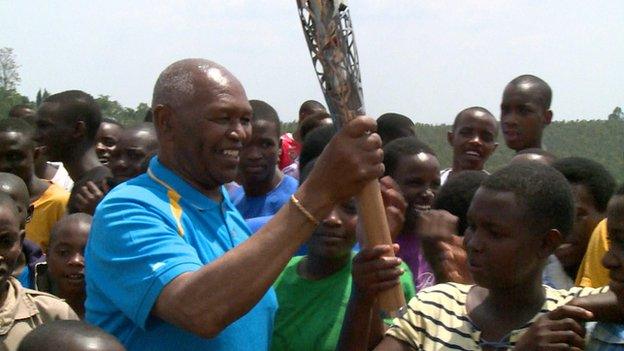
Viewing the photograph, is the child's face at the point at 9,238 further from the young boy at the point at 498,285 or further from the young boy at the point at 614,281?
the young boy at the point at 614,281

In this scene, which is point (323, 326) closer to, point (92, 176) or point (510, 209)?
point (510, 209)

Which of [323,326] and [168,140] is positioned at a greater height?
[168,140]

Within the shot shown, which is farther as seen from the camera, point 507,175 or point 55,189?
point 55,189

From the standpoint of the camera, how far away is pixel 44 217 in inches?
242

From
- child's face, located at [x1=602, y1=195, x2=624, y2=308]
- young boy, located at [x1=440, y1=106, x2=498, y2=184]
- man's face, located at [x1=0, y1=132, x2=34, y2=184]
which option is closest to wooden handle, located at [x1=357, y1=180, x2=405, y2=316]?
child's face, located at [x1=602, y1=195, x2=624, y2=308]

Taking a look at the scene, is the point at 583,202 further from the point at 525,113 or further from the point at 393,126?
the point at 393,126

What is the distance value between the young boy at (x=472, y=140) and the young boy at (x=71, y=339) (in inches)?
164

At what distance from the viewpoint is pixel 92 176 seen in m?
6.06

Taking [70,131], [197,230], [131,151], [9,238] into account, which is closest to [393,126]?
[131,151]

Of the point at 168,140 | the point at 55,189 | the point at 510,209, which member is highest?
the point at 168,140

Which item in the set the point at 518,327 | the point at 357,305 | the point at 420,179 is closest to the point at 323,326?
the point at 357,305

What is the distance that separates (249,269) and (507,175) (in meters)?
0.93

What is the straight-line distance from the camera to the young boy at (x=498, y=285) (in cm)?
311

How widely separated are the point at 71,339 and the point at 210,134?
2.22ft
